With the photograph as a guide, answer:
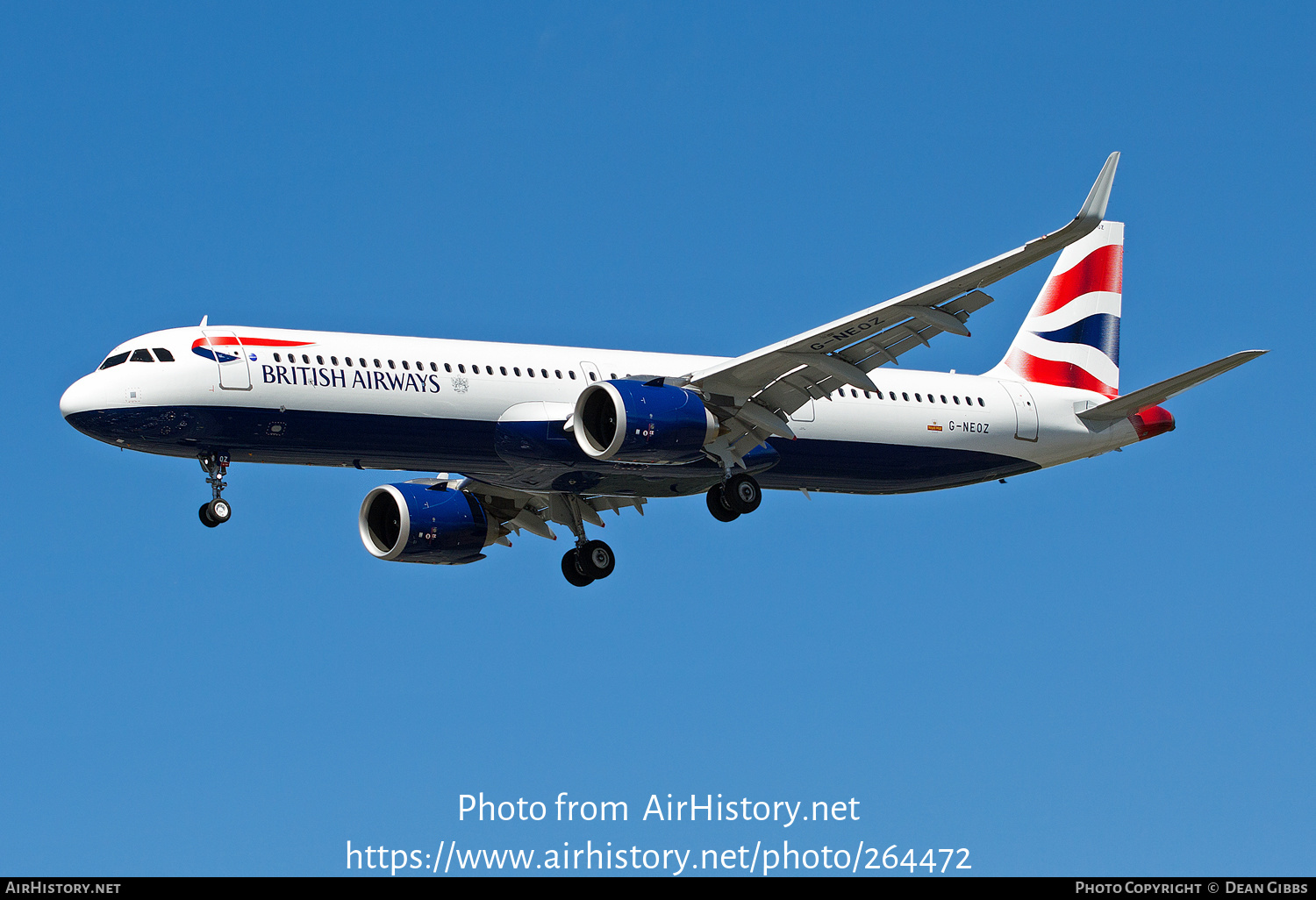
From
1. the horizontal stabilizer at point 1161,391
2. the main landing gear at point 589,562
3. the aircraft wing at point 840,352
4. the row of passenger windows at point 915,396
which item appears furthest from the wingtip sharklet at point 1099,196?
the main landing gear at point 589,562

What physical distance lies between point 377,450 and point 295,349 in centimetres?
262

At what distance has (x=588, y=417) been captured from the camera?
3688cm

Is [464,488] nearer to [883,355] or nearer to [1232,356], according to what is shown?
[883,355]

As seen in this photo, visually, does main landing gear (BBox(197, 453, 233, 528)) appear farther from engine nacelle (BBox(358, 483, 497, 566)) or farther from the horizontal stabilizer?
the horizontal stabilizer

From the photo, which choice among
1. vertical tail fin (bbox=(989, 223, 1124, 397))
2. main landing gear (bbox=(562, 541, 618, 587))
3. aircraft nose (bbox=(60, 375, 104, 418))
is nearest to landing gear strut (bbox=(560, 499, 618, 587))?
main landing gear (bbox=(562, 541, 618, 587))

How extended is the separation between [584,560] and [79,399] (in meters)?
13.0

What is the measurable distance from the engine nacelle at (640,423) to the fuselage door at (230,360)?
6729 mm

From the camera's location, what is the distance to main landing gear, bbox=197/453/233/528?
35.8m

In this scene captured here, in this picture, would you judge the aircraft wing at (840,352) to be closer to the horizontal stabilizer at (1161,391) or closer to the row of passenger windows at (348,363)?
the row of passenger windows at (348,363)

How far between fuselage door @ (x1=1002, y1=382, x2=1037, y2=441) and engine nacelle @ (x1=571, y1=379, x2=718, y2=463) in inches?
383

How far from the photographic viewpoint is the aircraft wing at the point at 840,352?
32938 mm

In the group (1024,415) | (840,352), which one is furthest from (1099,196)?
(1024,415)
